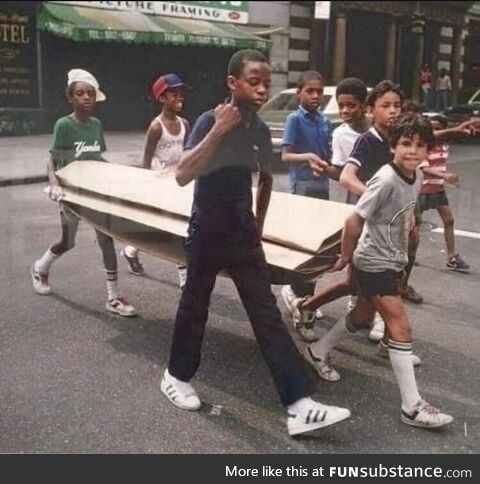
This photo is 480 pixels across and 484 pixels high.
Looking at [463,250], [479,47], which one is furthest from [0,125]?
[463,250]

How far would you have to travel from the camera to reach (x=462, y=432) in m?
3.00

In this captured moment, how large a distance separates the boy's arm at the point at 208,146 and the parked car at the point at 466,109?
8.91 m

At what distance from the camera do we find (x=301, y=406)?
9.55ft

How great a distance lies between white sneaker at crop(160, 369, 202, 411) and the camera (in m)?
3.17

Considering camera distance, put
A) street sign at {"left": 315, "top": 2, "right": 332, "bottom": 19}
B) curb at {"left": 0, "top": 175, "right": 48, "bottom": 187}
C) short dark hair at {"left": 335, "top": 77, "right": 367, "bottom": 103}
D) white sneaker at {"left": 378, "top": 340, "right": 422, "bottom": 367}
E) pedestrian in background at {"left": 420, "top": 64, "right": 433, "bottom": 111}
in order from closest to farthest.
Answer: white sneaker at {"left": 378, "top": 340, "right": 422, "bottom": 367}, short dark hair at {"left": 335, "top": 77, "right": 367, "bottom": 103}, street sign at {"left": 315, "top": 2, "right": 332, "bottom": 19}, curb at {"left": 0, "top": 175, "right": 48, "bottom": 187}, pedestrian in background at {"left": 420, "top": 64, "right": 433, "bottom": 111}

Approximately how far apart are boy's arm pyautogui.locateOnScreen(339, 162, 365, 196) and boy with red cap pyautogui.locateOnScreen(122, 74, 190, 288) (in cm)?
147

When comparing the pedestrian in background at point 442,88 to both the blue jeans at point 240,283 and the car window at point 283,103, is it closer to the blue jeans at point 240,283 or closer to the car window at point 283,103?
the car window at point 283,103

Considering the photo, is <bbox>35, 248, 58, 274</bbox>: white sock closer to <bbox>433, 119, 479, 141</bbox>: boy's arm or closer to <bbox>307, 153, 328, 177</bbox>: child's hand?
<bbox>307, 153, 328, 177</bbox>: child's hand

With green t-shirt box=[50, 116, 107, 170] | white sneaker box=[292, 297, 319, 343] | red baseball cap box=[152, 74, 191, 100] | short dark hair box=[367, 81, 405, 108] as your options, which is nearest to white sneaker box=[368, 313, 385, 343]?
white sneaker box=[292, 297, 319, 343]

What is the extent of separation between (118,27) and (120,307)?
1038 centimetres

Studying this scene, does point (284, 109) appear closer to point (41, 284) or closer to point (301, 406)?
point (41, 284)

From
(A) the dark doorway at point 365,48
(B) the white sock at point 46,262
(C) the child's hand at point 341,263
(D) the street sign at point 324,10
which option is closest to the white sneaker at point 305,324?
(C) the child's hand at point 341,263
